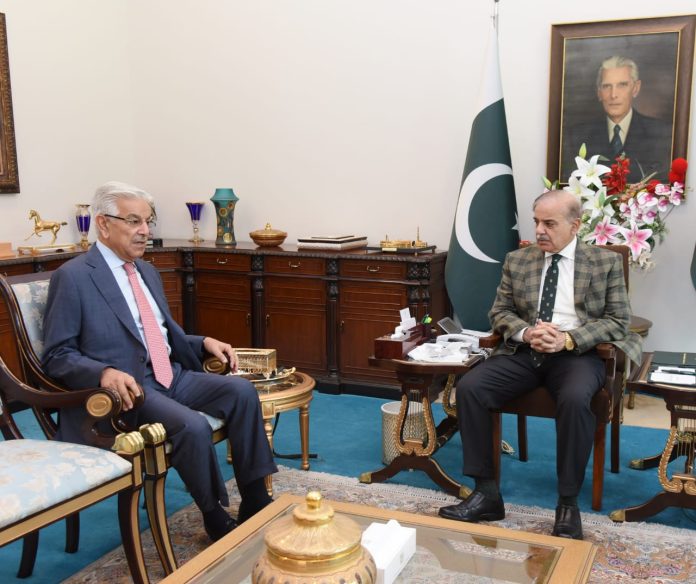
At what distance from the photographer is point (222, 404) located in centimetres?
297

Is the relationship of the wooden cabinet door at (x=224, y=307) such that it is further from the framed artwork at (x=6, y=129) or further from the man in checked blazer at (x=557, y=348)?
the man in checked blazer at (x=557, y=348)

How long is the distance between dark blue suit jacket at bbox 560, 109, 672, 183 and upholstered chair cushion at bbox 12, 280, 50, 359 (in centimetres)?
335

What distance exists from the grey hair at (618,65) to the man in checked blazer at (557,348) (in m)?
1.71

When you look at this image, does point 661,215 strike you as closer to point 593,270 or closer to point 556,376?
point 593,270

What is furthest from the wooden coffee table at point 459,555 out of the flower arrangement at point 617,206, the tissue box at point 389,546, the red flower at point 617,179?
the red flower at point 617,179

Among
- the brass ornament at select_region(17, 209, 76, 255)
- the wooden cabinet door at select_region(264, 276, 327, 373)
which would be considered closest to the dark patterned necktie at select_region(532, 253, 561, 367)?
the wooden cabinet door at select_region(264, 276, 327, 373)

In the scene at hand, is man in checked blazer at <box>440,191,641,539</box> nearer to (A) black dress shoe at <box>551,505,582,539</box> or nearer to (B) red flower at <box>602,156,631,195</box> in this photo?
(A) black dress shoe at <box>551,505,582,539</box>

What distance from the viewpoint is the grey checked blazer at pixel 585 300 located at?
323 cm

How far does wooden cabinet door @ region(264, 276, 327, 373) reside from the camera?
5.18 metres

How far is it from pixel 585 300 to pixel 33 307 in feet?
7.48

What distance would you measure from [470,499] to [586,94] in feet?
9.17

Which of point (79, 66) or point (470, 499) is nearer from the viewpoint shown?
point (470, 499)

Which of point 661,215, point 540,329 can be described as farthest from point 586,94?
point 540,329

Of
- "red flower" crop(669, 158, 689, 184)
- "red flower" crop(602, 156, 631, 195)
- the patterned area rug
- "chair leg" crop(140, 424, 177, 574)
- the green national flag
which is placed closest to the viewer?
"chair leg" crop(140, 424, 177, 574)
